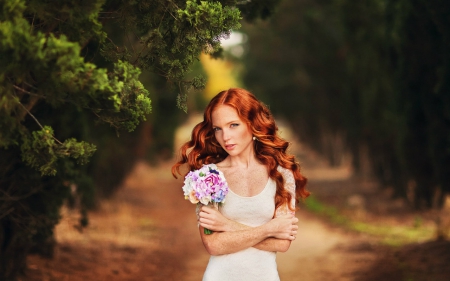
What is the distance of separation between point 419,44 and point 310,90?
17476mm

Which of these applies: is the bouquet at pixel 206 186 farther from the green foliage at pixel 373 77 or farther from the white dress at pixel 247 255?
the green foliage at pixel 373 77

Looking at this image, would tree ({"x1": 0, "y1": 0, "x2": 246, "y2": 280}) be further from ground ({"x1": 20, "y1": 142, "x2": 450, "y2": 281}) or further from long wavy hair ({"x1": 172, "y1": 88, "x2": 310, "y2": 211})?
ground ({"x1": 20, "y1": 142, "x2": 450, "y2": 281})

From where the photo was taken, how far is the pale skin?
369 centimetres

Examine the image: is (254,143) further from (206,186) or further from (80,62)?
(80,62)

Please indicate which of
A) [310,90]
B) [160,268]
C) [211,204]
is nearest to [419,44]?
[160,268]

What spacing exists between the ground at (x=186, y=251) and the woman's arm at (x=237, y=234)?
447 centimetres

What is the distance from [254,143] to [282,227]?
0.59 metres

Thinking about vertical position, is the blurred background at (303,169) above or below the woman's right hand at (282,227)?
above

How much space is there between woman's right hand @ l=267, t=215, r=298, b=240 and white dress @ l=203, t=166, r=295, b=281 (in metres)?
0.06

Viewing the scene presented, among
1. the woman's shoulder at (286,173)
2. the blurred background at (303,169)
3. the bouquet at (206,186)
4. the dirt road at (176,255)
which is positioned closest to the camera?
the bouquet at (206,186)

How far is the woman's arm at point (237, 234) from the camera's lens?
12.1 feet

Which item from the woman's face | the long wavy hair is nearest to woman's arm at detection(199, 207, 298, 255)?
the long wavy hair

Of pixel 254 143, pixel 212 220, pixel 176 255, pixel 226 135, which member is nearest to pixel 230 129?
pixel 226 135

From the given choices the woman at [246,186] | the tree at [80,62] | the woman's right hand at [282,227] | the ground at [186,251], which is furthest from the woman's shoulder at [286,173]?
the ground at [186,251]
